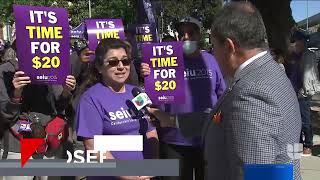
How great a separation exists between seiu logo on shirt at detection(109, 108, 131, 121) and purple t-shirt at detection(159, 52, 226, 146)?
97 centimetres

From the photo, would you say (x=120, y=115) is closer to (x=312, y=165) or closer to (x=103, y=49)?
(x=103, y=49)

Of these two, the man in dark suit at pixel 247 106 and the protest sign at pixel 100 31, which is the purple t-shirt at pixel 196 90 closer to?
the protest sign at pixel 100 31

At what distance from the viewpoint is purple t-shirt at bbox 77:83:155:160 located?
10.0 feet

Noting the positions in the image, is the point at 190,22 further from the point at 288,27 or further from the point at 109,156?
the point at 288,27

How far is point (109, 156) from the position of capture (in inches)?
95.3

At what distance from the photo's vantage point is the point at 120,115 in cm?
316

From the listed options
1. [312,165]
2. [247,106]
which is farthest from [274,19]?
[247,106]

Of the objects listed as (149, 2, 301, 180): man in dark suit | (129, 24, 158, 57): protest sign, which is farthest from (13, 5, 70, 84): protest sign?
(129, 24, 158, 57): protest sign

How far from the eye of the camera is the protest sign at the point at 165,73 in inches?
155

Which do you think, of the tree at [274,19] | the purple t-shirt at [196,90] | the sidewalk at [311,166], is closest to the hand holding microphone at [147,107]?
the purple t-shirt at [196,90]

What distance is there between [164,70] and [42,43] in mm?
959

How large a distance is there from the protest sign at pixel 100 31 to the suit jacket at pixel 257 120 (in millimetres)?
2348

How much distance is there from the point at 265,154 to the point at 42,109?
2.59 metres

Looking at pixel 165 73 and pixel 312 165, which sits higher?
pixel 165 73
